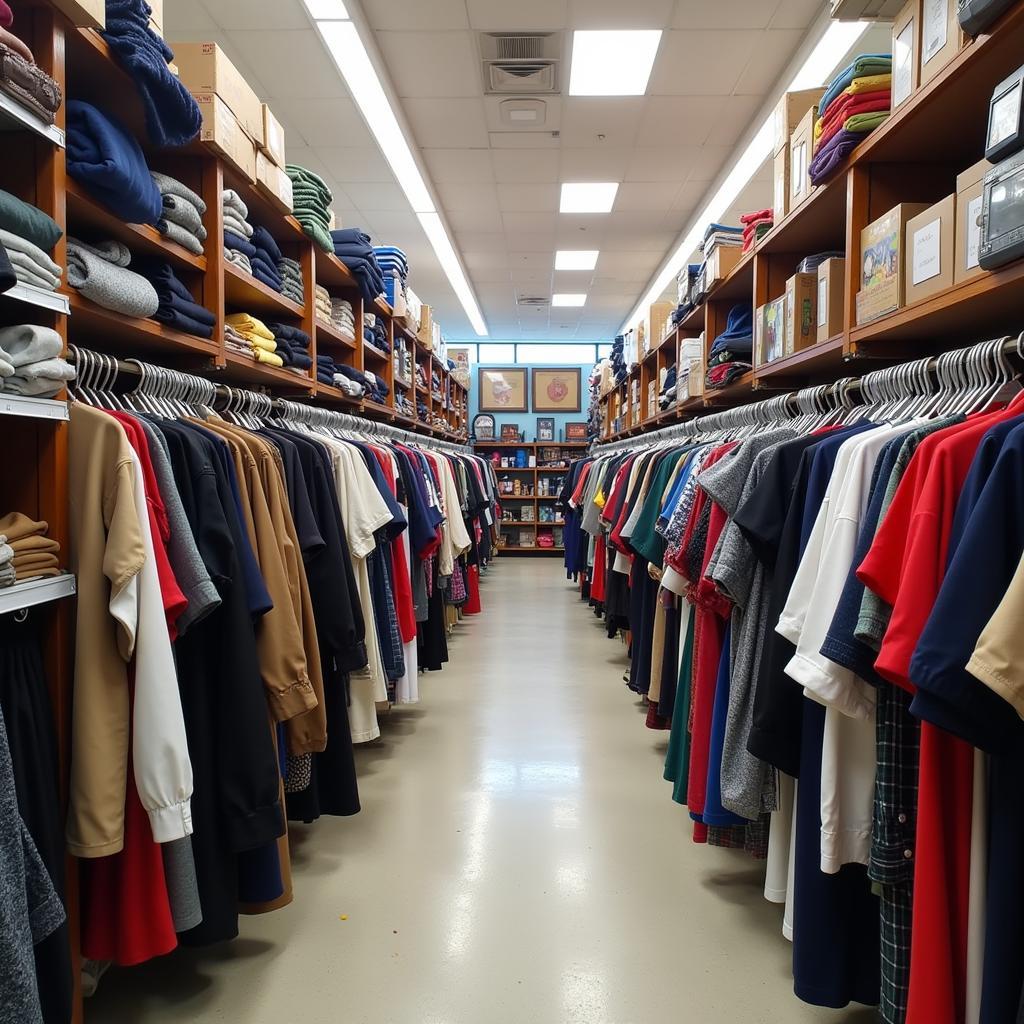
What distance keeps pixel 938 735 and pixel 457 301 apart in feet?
34.7

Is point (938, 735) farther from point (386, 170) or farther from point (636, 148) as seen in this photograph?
point (386, 170)

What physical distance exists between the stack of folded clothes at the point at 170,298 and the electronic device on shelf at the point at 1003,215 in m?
2.10

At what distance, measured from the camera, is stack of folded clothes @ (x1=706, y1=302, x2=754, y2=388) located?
141 inches

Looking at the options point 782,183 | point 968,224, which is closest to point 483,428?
point 782,183

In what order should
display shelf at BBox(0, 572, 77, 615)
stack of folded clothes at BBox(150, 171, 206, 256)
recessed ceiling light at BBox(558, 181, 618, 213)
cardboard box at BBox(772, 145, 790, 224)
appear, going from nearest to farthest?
display shelf at BBox(0, 572, 77, 615) → stack of folded clothes at BBox(150, 171, 206, 256) → cardboard box at BBox(772, 145, 790, 224) → recessed ceiling light at BBox(558, 181, 618, 213)

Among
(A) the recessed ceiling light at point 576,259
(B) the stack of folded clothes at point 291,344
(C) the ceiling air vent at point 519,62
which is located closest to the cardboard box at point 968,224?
(B) the stack of folded clothes at point 291,344

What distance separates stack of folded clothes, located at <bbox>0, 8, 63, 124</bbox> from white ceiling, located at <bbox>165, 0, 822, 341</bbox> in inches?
130

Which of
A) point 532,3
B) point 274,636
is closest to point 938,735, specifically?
point 274,636

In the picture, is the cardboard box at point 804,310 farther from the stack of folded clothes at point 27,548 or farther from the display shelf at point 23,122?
the stack of folded clothes at point 27,548

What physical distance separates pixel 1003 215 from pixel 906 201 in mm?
961

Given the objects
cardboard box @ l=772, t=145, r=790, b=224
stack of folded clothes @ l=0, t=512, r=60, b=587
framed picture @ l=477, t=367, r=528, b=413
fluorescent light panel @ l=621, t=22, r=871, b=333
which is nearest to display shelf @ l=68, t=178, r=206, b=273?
stack of folded clothes @ l=0, t=512, r=60, b=587

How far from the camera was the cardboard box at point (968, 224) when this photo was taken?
1656mm

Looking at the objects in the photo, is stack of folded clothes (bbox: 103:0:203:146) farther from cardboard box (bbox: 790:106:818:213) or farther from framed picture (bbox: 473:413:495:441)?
framed picture (bbox: 473:413:495:441)

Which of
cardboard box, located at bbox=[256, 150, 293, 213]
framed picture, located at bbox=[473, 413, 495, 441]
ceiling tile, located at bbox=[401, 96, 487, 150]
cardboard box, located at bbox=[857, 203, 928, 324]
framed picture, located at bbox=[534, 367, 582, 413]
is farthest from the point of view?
framed picture, located at bbox=[534, 367, 582, 413]
